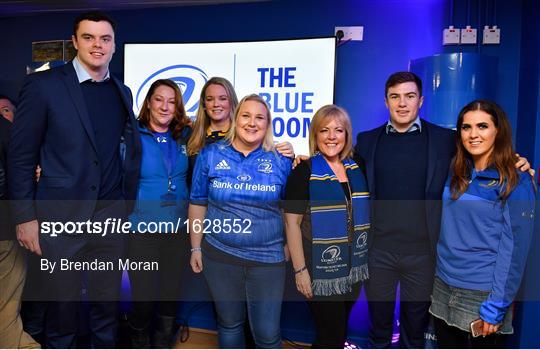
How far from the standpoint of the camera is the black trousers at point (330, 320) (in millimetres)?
1879

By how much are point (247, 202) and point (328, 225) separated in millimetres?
364

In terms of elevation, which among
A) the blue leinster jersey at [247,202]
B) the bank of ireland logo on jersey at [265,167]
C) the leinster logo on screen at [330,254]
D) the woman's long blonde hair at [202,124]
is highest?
the woman's long blonde hair at [202,124]

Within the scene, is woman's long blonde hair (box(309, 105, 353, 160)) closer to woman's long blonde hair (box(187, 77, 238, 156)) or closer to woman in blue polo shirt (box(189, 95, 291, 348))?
woman in blue polo shirt (box(189, 95, 291, 348))

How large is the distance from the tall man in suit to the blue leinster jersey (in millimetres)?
420

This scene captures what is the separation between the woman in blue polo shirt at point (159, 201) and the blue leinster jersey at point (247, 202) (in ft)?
0.94

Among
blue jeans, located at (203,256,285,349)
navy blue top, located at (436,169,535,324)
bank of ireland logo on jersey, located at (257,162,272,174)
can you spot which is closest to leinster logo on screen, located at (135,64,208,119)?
bank of ireland logo on jersey, located at (257,162,272,174)

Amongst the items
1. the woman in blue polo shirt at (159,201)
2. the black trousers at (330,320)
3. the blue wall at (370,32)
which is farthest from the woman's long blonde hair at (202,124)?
the black trousers at (330,320)

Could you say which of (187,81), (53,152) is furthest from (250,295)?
(187,81)

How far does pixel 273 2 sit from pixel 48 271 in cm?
206

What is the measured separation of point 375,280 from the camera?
6.61 feet

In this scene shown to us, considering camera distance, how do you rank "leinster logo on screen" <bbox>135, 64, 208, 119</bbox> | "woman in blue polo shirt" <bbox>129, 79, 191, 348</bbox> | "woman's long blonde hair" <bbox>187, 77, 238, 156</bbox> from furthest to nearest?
"leinster logo on screen" <bbox>135, 64, 208, 119</bbox> → "woman's long blonde hair" <bbox>187, 77, 238, 156</bbox> → "woman in blue polo shirt" <bbox>129, 79, 191, 348</bbox>

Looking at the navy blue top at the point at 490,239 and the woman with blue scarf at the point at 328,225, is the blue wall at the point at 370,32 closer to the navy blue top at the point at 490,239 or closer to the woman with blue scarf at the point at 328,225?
the navy blue top at the point at 490,239

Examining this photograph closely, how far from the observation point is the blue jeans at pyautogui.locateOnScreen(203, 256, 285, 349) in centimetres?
193

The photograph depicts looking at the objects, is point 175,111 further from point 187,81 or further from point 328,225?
point 328,225
